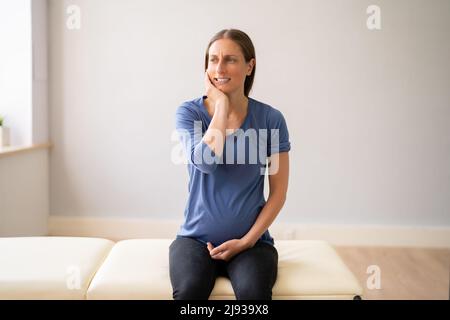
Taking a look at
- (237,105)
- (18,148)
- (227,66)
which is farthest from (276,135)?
(18,148)

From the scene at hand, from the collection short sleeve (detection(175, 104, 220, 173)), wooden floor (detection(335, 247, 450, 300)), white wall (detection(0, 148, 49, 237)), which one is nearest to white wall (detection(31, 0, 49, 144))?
white wall (detection(0, 148, 49, 237))

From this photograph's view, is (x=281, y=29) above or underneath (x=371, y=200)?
above

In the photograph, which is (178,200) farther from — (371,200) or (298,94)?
(371,200)

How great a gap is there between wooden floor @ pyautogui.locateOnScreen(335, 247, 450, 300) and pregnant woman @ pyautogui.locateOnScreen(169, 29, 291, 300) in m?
1.12

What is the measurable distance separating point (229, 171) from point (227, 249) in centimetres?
25

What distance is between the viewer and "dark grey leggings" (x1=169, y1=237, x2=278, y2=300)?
1.29 metres

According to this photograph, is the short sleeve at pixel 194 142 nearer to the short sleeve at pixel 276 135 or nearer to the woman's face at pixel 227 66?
the woman's face at pixel 227 66

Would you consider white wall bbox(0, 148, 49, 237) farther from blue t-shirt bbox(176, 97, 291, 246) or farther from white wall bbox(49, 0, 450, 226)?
blue t-shirt bbox(176, 97, 291, 246)

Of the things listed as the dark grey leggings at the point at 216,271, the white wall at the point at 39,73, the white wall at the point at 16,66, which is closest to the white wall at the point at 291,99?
the white wall at the point at 39,73
